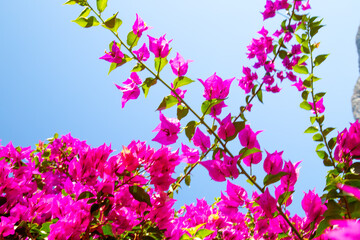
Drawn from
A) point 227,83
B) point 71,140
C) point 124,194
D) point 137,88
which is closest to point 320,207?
point 227,83

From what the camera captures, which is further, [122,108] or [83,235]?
[122,108]

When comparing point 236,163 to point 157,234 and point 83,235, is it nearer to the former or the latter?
point 157,234

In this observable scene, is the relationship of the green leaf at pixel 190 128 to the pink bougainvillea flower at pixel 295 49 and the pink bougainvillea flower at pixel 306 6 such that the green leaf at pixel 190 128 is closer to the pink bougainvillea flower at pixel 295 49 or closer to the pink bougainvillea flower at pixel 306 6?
the pink bougainvillea flower at pixel 295 49

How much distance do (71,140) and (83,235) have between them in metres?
1.34

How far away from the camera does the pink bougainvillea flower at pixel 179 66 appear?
103cm

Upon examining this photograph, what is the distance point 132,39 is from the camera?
1061mm

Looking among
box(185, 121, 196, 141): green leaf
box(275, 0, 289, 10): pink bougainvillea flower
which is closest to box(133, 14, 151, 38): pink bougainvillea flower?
box(185, 121, 196, 141): green leaf

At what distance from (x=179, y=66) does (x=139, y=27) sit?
9.7 inches

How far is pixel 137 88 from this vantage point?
111cm

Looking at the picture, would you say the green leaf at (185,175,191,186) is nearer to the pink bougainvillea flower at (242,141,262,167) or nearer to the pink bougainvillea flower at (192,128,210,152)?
the pink bougainvillea flower at (192,128,210,152)

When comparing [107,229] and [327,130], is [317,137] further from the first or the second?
[107,229]

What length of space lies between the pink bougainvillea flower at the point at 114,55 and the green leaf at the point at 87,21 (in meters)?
0.10

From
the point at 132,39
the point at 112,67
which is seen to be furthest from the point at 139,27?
the point at 112,67

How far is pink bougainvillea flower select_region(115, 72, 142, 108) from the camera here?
111 centimetres
